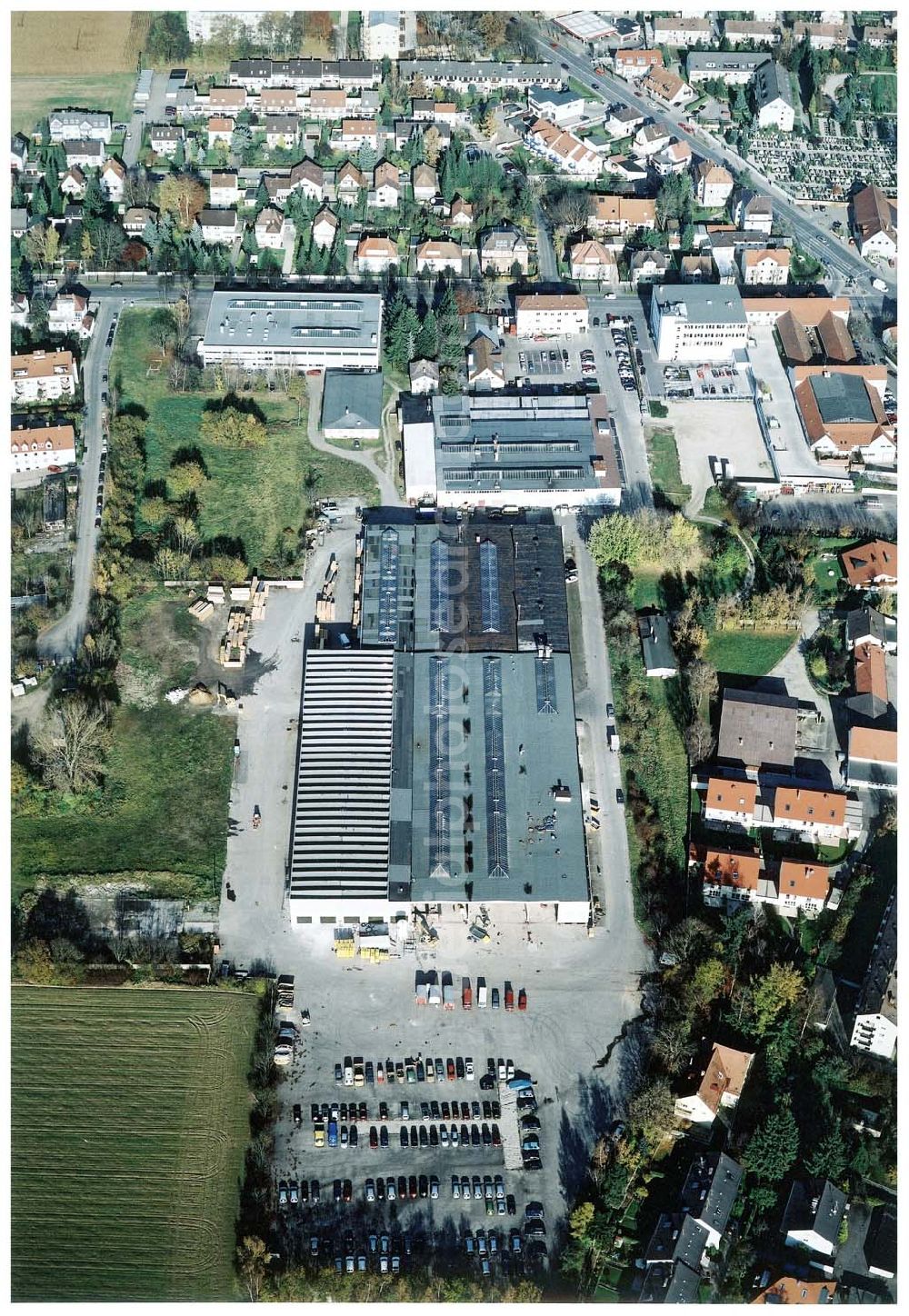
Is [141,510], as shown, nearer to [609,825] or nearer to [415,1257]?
[609,825]

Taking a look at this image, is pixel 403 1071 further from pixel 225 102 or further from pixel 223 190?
pixel 225 102

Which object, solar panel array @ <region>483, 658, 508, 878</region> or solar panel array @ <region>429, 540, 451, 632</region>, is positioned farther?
solar panel array @ <region>429, 540, 451, 632</region>

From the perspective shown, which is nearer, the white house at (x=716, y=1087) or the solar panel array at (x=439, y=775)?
the white house at (x=716, y=1087)

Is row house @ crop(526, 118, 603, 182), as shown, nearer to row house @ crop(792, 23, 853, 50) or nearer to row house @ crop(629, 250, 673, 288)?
row house @ crop(629, 250, 673, 288)

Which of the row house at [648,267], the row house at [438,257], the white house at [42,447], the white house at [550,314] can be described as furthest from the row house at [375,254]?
the white house at [42,447]

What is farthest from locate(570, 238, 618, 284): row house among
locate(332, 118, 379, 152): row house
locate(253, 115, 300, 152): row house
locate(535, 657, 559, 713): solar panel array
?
locate(535, 657, 559, 713): solar panel array

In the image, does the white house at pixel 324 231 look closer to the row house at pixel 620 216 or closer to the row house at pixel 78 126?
the row house at pixel 620 216

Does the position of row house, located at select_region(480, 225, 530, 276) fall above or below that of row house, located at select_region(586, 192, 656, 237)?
below
